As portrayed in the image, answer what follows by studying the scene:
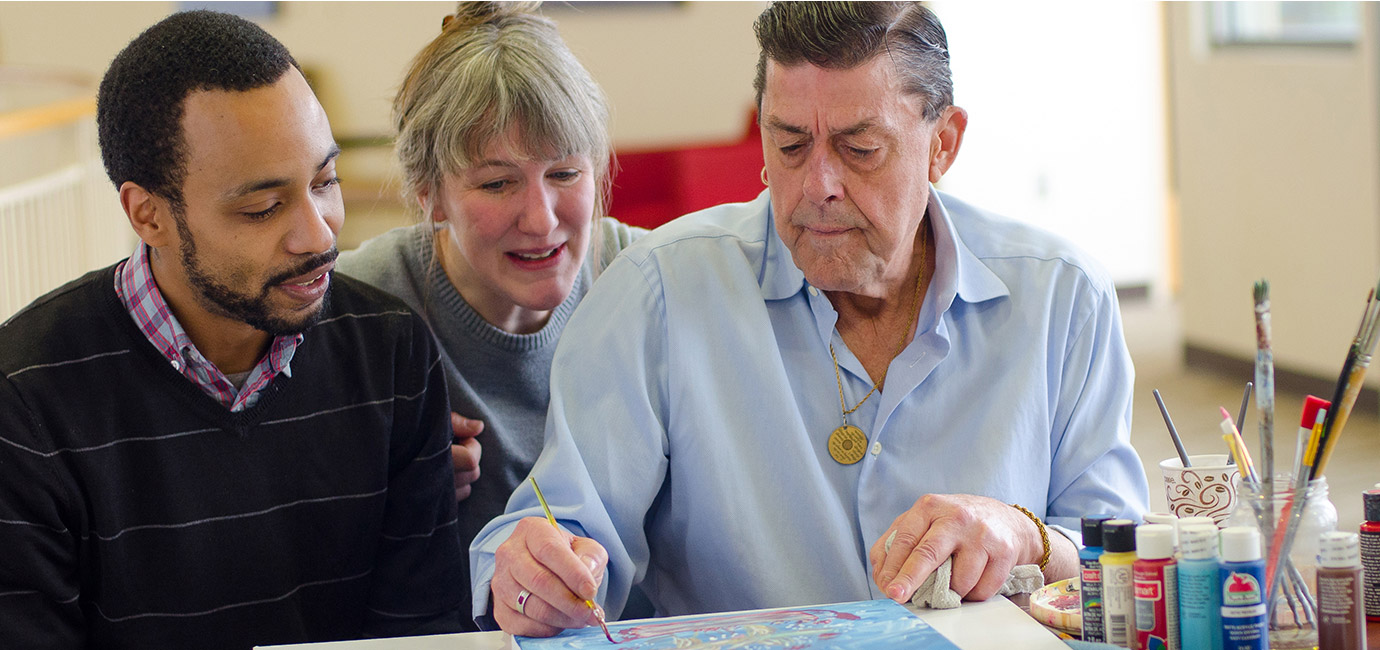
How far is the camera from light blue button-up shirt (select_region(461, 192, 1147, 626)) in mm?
1503

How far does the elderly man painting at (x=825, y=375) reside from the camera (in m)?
1.47

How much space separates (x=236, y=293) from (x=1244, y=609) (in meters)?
1.11

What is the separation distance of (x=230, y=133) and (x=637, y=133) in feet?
20.3

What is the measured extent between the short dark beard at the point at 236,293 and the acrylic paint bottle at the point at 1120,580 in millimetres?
922

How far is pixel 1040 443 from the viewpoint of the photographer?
5.12 ft

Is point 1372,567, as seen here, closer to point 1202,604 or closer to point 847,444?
point 1202,604

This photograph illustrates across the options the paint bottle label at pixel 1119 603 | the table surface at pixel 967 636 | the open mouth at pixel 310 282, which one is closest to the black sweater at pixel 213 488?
the open mouth at pixel 310 282

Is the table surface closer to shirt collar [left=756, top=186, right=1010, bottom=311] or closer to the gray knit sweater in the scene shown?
shirt collar [left=756, top=186, right=1010, bottom=311]

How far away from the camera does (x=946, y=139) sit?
1.62 m

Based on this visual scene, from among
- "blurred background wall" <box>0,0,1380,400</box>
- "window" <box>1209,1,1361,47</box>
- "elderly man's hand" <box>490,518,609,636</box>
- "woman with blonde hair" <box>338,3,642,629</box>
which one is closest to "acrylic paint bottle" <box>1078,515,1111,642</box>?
"elderly man's hand" <box>490,518,609,636</box>

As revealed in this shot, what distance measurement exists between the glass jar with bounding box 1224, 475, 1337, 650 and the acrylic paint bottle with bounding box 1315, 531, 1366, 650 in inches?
1.1

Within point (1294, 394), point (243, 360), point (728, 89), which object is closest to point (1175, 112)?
point (1294, 394)

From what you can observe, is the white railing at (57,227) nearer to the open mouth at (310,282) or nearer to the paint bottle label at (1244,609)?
the open mouth at (310,282)

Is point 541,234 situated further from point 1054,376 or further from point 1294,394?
point 1294,394
